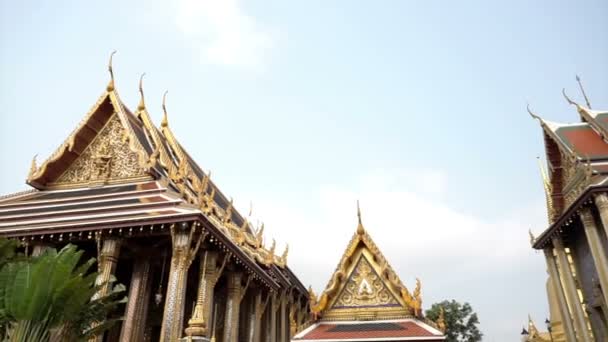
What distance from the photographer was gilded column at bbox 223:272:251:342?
1081 centimetres

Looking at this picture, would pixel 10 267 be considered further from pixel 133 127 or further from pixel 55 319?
pixel 133 127

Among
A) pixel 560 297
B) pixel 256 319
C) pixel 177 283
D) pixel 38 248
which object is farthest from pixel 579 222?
pixel 38 248

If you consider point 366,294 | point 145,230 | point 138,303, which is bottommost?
point 366,294

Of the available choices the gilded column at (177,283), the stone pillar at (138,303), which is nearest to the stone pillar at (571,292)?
the gilded column at (177,283)

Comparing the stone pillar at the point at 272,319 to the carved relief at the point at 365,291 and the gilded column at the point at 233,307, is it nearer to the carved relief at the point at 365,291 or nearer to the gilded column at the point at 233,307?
the gilded column at the point at 233,307

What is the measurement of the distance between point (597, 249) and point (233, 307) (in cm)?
914

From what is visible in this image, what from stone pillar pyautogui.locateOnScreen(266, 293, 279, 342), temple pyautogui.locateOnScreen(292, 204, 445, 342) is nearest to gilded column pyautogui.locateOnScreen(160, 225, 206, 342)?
temple pyautogui.locateOnScreen(292, 204, 445, 342)

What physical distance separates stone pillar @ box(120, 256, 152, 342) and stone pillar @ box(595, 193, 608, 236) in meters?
10.8

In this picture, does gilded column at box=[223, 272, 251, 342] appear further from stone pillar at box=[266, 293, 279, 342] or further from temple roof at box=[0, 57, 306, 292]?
stone pillar at box=[266, 293, 279, 342]

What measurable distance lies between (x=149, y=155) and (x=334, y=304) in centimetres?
634

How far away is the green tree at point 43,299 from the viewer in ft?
20.2

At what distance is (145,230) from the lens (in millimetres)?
9352

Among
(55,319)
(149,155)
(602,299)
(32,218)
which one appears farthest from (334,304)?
(602,299)

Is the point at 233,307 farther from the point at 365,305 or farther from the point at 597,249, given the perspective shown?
the point at 597,249
